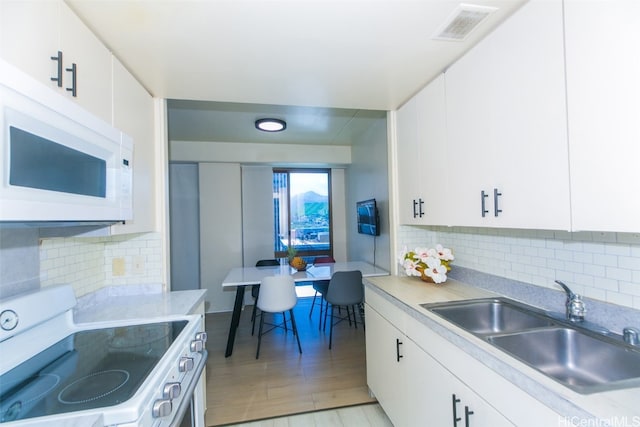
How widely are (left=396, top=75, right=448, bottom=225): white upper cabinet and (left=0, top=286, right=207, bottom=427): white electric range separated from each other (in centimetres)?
154

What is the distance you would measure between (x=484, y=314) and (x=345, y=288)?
1574 millimetres

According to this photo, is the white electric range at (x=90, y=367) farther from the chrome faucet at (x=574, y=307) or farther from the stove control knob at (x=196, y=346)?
the chrome faucet at (x=574, y=307)

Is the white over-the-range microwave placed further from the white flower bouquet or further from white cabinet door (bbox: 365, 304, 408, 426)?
the white flower bouquet

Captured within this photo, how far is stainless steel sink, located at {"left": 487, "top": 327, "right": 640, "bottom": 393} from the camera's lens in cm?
100

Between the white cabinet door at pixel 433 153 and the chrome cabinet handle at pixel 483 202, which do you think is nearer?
the chrome cabinet handle at pixel 483 202

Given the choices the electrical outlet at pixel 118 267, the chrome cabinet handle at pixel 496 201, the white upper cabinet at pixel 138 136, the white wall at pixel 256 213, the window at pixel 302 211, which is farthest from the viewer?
the window at pixel 302 211

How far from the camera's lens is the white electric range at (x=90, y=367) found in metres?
0.78

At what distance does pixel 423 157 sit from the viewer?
6.22ft

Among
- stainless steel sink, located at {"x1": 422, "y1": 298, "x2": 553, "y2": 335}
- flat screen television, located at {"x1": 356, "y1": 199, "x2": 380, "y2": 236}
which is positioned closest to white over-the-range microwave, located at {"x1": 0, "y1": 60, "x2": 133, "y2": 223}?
stainless steel sink, located at {"x1": 422, "y1": 298, "x2": 553, "y2": 335}

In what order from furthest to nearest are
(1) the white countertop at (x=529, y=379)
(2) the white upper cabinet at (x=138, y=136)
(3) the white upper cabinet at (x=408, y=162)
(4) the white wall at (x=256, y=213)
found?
(4) the white wall at (x=256, y=213) < (3) the white upper cabinet at (x=408, y=162) < (2) the white upper cabinet at (x=138, y=136) < (1) the white countertop at (x=529, y=379)

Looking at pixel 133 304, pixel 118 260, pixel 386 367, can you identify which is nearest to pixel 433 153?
pixel 386 367

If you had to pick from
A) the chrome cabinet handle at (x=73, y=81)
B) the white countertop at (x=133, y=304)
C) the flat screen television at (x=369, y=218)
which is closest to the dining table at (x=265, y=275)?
the flat screen television at (x=369, y=218)

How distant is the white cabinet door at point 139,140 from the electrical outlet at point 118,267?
32cm

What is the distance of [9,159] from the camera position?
72 centimetres
